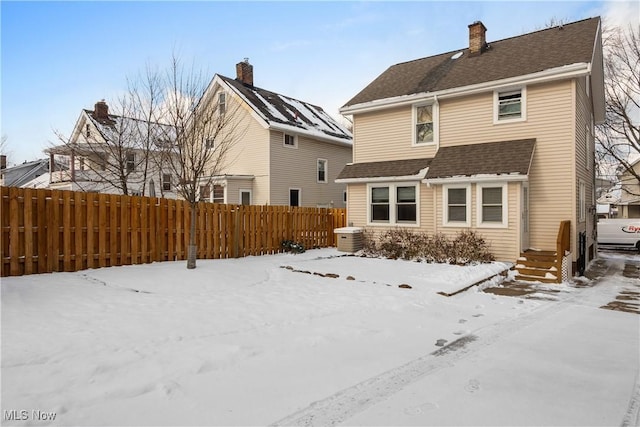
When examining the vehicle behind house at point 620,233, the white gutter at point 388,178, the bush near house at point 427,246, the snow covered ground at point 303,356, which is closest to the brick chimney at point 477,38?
the white gutter at point 388,178

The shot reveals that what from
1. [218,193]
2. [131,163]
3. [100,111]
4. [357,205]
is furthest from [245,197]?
[100,111]

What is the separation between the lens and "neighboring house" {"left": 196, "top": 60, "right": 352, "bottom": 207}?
20625 mm

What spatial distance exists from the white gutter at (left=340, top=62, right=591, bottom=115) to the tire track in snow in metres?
9.74

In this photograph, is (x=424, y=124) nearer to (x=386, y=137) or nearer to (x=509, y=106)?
(x=386, y=137)

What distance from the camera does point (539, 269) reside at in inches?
406

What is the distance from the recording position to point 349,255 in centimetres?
1458

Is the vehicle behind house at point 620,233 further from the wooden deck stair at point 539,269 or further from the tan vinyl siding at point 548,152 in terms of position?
the wooden deck stair at point 539,269

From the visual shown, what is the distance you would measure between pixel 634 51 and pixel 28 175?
5916 centimetres

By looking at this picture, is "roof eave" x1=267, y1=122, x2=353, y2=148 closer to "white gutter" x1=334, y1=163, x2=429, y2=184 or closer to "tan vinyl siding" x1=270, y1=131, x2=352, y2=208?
"tan vinyl siding" x1=270, y1=131, x2=352, y2=208

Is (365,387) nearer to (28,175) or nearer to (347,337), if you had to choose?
(347,337)

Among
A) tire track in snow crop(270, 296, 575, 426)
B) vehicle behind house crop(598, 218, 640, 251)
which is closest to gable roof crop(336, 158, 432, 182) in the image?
tire track in snow crop(270, 296, 575, 426)

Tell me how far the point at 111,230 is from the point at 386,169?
32.9 feet

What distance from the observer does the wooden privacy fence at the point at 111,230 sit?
7.77 meters

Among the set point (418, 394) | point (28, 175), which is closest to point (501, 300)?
point (418, 394)
